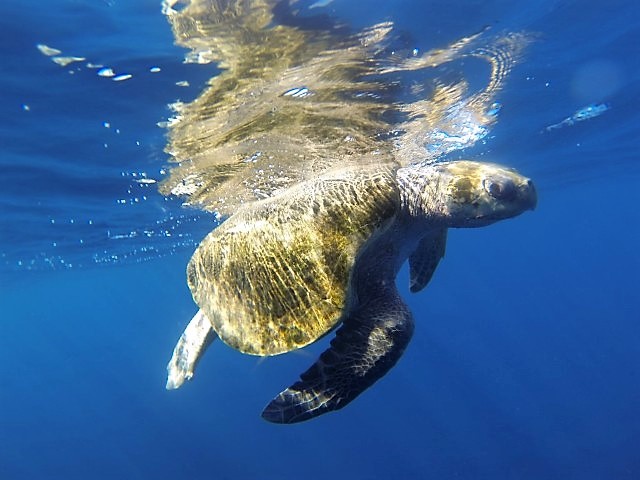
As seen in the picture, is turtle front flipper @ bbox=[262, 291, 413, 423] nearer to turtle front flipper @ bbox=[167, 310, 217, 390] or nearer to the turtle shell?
the turtle shell

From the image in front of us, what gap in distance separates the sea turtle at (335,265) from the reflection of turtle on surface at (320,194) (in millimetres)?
17

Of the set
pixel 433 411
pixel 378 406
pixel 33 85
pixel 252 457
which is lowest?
pixel 433 411

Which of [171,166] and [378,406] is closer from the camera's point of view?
[171,166]

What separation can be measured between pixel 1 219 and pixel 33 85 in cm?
1039

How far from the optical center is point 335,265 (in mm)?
4164

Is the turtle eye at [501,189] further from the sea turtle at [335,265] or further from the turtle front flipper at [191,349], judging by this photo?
the turtle front flipper at [191,349]

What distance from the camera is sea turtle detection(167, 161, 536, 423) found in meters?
3.81

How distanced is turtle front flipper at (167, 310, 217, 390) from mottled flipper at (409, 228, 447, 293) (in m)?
3.26

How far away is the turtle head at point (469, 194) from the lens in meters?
4.88

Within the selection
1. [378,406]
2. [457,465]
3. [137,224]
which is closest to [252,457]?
[378,406]

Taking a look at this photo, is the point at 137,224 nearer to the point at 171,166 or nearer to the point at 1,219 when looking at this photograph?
the point at 1,219

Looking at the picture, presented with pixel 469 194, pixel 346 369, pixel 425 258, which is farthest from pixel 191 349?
pixel 469 194

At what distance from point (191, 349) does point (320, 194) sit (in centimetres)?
331

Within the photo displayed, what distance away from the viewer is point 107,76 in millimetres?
6793
